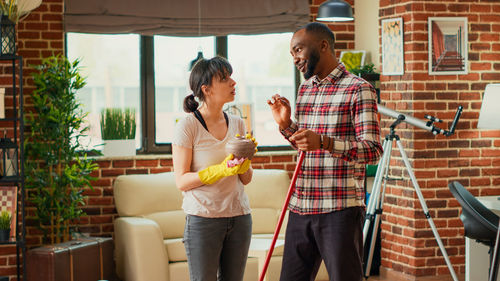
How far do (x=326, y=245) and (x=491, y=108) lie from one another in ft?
8.98

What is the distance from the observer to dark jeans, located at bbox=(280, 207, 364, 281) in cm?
249

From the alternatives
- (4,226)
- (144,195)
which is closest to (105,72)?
(144,195)

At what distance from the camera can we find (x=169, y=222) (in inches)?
225

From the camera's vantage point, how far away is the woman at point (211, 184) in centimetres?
Answer: 295

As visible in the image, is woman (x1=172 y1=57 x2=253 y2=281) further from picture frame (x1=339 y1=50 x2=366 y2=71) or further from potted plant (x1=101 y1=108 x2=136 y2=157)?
picture frame (x1=339 y1=50 x2=366 y2=71)

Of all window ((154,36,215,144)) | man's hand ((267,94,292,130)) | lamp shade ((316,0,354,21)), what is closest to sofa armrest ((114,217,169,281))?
window ((154,36,215,144))

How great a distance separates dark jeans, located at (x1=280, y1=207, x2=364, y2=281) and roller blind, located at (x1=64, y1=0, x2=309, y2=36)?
12.7 feet

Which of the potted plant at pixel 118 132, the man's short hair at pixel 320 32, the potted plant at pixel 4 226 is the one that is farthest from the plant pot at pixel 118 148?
A: the man's short hair at pixel 320 32

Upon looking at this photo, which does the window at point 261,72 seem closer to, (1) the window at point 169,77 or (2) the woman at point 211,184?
(1) the window at point 169,77

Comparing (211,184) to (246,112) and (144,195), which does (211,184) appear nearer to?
(144,195)

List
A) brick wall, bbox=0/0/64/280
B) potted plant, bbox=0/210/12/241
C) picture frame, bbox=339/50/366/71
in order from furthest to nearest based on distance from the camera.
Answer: picture frame, bbox=339/50/366/71 < brick wall, bbox=0/0/64/280 < potted plant, bbox=0/210/12/241

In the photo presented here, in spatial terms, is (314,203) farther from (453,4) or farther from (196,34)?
(196,34)

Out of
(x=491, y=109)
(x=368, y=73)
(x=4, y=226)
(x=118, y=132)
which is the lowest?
(x=4, y=226)

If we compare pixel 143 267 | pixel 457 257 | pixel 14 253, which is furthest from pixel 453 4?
pixel 14 253
